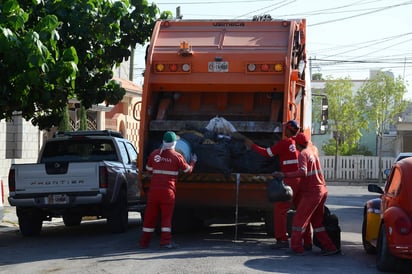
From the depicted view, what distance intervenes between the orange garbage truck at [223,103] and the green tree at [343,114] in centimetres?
3808

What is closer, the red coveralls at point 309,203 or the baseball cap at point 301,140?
the red coveralls at point 309,203

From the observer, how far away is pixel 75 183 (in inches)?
551

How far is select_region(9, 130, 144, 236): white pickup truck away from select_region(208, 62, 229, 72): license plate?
2.79 meters

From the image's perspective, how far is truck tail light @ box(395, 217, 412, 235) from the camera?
946cm

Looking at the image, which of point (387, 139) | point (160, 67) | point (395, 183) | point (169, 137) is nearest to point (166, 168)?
point (169, 137)

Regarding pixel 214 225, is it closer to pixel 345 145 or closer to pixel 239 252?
pixel 239 252

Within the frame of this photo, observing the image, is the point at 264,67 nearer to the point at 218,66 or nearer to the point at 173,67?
the point at 218,66

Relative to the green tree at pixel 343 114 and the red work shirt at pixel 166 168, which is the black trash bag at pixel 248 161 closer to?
the red work shirt at pixel 166 168

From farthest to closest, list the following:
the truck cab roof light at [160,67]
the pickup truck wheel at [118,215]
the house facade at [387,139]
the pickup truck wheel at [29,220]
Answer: the house facade at [387,139] < the pickup truck wheel at [118,215] < the pickup truck wheel at [29,220] < the truck cab roof light at [160,67]

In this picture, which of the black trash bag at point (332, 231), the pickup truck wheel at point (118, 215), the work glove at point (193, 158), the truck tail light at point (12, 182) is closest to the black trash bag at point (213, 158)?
the work glove at point (193, 158)

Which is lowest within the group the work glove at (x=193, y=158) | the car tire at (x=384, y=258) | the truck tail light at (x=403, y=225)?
the car tire at (x=384, y=258)

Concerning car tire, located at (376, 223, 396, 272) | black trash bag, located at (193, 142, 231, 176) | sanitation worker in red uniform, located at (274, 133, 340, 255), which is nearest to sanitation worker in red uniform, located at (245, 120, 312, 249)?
sanitation worker in red uniform, located at (274, 133, 340, 255)

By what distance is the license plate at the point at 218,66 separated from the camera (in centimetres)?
Result: 1268

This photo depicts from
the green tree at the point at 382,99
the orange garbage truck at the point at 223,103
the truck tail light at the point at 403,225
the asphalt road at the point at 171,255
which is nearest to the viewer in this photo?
the truck tail light at the point at 403,225
